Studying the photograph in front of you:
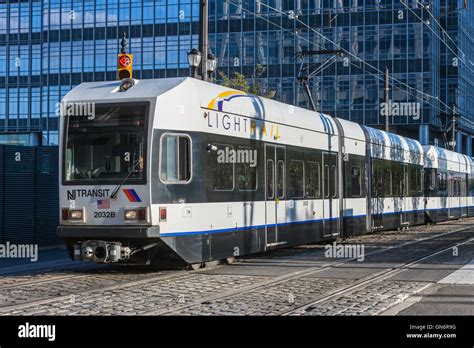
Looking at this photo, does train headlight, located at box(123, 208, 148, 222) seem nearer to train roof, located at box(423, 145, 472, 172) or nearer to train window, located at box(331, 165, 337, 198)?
train window, located at box(331, 165, 337, 198)

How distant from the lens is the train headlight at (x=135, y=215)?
41.0ft

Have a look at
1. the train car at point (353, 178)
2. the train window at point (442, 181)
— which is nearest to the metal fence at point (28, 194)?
the train car at point (353, 178)

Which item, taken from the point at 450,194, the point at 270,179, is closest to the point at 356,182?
the point at 270,179

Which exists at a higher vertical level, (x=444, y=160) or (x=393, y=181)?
(x=444, y=160)

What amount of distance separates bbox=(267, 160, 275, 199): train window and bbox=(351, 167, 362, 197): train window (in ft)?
19.0

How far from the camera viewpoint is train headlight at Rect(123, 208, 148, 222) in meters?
12.5

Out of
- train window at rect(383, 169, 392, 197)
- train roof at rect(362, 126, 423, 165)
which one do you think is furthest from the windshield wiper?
train window at rect(383, 169, 392, 197)

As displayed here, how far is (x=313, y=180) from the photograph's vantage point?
60.5 ft

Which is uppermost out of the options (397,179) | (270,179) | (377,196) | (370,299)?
(397,179)

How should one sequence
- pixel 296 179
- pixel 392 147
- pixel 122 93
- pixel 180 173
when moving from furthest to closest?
1. pixel 392 147
2. pixel 296 179
3. pixel 122 93
4. pixel 180 173

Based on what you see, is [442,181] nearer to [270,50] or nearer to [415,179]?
[415,179]

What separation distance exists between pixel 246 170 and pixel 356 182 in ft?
24.9
